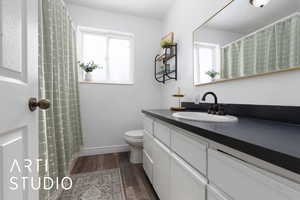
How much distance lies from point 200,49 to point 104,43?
5.46 ft

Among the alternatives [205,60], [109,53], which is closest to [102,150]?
[109,53]

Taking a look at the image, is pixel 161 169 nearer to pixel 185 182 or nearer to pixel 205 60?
pixel 185 182

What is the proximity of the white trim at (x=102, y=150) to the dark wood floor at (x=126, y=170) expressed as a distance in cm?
8

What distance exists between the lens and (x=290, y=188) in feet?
1.10

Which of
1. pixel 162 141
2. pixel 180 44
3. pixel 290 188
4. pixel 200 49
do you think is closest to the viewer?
pixel 290 188

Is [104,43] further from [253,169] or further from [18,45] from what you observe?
[253,169]

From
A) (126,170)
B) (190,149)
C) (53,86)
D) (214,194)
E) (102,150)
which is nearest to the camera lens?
(214,194)

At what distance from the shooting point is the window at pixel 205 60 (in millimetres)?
1302

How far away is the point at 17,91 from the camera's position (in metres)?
0.51

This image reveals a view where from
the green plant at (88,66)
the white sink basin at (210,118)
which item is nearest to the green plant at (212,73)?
the white sink basin at (210,118)

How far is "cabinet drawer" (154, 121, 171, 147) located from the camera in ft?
3.27

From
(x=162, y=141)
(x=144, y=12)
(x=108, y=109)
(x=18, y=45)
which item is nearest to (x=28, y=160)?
(x=18, y=45)

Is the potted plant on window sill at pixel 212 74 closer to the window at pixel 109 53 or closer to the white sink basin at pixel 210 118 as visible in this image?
the white sink basin at pixel 210 118

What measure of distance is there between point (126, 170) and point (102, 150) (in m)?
0.69
